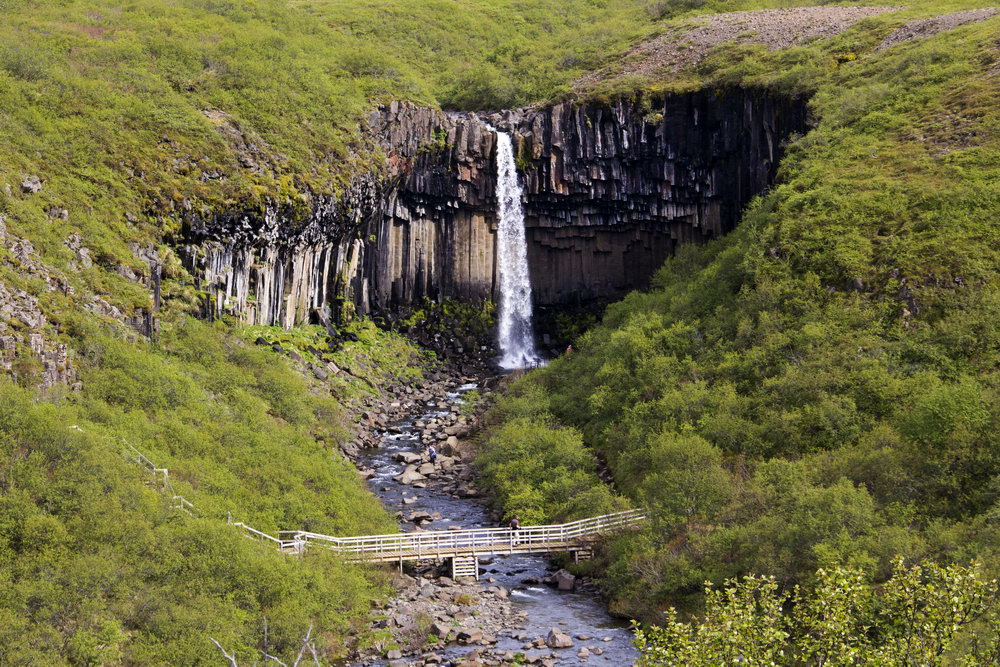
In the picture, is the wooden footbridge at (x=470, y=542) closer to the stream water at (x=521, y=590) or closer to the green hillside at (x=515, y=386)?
the stream water at (x=521, y=590)

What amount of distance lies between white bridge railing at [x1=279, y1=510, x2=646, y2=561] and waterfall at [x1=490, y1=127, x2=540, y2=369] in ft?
106

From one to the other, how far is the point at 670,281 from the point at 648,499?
25064mm

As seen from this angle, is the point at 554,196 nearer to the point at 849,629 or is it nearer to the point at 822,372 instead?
the point at 822,372

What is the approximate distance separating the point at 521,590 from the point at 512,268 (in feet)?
128

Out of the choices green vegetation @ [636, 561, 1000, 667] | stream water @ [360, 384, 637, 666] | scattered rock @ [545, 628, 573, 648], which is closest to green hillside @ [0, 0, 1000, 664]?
stream water @ [360, 384, 637, 666]

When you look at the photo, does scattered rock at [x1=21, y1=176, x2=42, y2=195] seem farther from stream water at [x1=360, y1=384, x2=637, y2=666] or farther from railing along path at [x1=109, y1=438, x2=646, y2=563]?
stream water at [x1=360, y1=384, x2=637, y2=666]

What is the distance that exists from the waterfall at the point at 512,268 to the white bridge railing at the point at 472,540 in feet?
106

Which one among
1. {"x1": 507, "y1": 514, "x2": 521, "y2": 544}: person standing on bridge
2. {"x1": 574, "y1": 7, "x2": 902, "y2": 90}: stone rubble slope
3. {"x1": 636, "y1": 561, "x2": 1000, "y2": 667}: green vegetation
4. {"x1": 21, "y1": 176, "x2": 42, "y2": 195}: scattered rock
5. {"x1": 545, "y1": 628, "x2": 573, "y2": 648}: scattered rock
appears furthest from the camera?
{"x1": 574, "y1": 7, "x2": 902, "y2": 90}: stone rubble slope

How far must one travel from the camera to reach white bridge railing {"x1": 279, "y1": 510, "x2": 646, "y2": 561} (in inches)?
1302

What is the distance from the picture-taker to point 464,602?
31500 mm

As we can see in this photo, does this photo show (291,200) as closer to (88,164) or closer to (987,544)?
(88,164)

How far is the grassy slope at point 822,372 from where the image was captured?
28.7 m

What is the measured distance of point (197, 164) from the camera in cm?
5128

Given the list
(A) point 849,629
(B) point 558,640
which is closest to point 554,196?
(B) point 558,640
